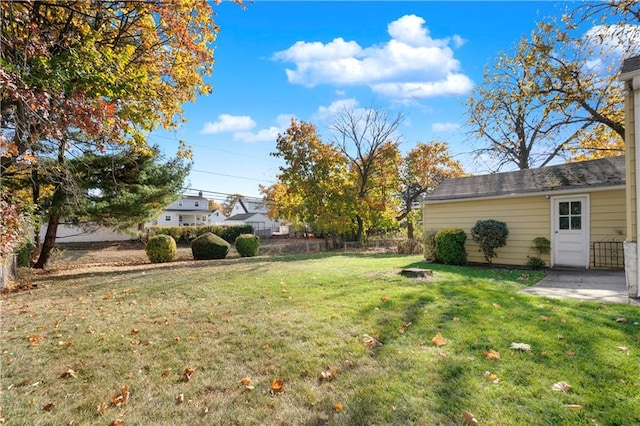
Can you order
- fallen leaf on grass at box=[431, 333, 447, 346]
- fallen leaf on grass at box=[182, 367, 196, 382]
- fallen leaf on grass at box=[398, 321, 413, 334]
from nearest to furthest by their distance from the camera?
fallen leaf on grass at box=[182, 367, 196, 382] → fallen leaf on grass at box=[431, 333, 447, 346] → fallen leaf on grass at box=[398, 321, 413, 334]

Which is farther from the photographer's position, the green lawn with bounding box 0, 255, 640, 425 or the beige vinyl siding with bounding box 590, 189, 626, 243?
the beige vinyl siding with bounding box 590, 189, 626, 243

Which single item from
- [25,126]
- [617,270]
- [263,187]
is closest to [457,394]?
[25,126]

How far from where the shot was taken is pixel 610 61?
37.2 feet

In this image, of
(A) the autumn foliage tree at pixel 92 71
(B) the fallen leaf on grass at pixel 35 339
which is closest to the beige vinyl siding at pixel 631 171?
(A) the autumn foliage tree at pixel 92 71

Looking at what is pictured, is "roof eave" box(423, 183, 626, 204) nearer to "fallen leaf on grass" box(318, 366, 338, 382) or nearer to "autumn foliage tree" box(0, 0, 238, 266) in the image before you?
"autumn foliage tree" box(0, 0, 238, 266)

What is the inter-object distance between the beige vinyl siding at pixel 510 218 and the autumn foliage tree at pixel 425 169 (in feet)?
44.8

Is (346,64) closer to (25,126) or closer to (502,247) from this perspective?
(502,247)

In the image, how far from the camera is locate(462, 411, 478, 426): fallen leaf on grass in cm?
213

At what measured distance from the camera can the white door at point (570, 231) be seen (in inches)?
348

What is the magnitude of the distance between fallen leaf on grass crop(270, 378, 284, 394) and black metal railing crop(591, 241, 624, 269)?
994 centimetres

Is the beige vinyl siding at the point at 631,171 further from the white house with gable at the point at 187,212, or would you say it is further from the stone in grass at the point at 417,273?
the white house with gable at the point at 187,212

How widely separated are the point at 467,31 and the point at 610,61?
6.36m

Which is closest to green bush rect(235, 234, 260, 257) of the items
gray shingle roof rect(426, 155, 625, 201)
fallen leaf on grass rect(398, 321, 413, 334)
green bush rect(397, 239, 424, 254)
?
green bush rect(397, 239, 424, 254)

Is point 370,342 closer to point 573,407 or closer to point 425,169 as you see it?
point 573,407
